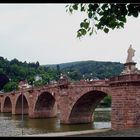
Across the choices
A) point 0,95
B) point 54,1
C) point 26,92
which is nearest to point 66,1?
point 54,1

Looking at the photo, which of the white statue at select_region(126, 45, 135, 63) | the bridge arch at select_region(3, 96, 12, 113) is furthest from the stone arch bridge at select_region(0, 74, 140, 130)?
the bridge arch at select_region(3, 96, 12, 113)

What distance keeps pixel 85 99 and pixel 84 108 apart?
177 cm

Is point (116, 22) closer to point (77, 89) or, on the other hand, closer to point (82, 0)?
point (82, 0)

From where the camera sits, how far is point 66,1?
426 centimetres

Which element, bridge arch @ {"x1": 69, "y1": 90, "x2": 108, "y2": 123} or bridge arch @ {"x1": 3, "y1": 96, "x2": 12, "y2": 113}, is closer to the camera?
bridge arch @ {"x1": 69, "y1": 90, "x2": 108, "y2": 123}

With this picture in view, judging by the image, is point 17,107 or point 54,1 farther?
point 17,107

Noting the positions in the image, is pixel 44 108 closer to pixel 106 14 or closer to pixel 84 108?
pixel 84 108

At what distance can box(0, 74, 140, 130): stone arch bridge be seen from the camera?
30766 mm

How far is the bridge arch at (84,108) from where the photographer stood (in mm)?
44216

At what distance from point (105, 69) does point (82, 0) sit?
620ft

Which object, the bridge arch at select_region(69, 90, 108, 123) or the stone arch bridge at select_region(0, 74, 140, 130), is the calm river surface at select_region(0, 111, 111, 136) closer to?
the bridge arch at select_region(69, 90, 108, 123)

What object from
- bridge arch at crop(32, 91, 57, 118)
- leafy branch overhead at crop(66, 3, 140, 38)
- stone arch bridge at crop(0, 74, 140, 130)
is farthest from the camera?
bridge arch at crop(32, 91, 57, 118)

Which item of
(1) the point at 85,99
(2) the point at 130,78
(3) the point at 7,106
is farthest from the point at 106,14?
(3) the point at 7,106

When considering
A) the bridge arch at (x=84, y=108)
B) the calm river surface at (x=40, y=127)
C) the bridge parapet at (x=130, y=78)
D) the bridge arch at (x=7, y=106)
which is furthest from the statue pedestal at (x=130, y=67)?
the bridge arch at (x=7, y=106)
